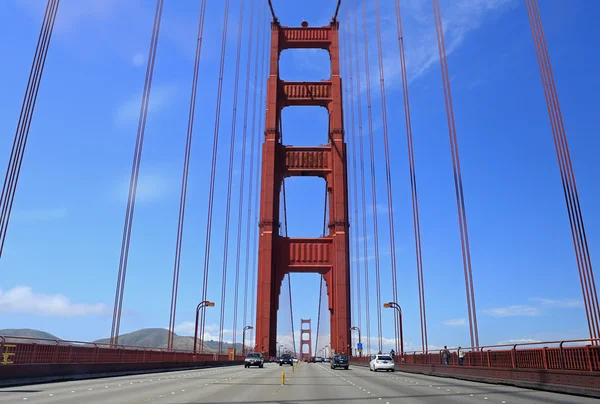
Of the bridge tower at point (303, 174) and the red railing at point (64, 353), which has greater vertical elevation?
the bridge tower at point (303, 174)

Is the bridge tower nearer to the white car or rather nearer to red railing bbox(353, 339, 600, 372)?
the white car

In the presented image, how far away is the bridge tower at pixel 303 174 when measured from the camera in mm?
51656

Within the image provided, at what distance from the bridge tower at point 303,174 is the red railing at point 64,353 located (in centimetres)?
2173

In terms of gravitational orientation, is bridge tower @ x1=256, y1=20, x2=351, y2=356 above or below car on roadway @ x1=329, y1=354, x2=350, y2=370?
above

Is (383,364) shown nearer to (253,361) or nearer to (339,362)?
(339,362)

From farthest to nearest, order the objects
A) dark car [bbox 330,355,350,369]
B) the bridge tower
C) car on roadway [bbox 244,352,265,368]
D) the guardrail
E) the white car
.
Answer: the bridge tower < car on roadway [bbox 244,352,265,368] < dark car [bbox 330,355,350,369] < the white car < the guardrail

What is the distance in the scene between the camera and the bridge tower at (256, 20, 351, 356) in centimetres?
5166

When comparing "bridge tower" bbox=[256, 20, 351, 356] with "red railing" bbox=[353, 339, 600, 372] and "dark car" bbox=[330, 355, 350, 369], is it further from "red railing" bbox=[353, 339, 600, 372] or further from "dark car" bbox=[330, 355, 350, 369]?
"red railing" bbox=[353, 339, 600, 372]

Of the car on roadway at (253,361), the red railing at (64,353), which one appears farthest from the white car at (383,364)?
the red railing at (64,353)

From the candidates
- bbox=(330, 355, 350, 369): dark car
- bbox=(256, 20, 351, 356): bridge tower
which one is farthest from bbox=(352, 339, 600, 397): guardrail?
bbox=(256, 20, 351, 356): bridge tower

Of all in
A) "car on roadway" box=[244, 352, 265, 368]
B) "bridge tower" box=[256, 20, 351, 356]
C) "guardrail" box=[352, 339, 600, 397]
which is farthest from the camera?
"bridge tower" box=[256, 20, 351, 356]

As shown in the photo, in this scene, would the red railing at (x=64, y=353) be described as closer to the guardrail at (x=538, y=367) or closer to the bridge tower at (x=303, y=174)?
the guardrail at (x=538, y=367)

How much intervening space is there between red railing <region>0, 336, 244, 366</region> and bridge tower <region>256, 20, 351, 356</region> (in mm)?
21728

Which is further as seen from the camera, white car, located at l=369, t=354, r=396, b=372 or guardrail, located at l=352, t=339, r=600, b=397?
white car, located at l=369, t=354, r=396, b=372
